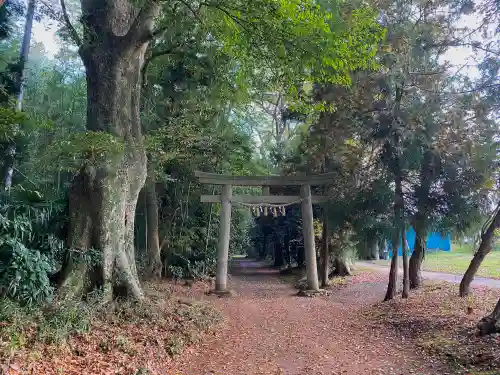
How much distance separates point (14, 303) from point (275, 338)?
4.27 meters

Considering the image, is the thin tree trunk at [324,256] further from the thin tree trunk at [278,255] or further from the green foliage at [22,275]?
the green foliage at [22,275]

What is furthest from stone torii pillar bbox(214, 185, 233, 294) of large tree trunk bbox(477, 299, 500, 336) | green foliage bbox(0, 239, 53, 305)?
large tree trunk bbox(477, 299, 500, 336)

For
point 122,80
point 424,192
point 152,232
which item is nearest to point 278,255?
point 152,232

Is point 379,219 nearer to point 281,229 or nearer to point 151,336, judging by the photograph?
point 151,336

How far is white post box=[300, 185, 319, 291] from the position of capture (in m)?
12.7

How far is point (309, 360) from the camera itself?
19.2 feet

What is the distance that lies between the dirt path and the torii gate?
4.73 ft

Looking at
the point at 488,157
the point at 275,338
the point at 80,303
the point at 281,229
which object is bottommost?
the point at 275,338

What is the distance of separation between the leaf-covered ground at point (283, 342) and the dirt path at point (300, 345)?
16mm

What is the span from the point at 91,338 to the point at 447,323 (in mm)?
5987

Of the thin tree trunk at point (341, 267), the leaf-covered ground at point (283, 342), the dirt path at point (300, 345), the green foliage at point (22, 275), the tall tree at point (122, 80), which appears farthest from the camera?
the thin tree trunk at point (341, 267)

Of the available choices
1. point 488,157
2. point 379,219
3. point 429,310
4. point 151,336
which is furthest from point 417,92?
point 151,336

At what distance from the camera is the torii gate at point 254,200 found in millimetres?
12312

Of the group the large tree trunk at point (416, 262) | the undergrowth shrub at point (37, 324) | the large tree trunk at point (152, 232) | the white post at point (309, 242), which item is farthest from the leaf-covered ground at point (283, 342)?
the large tree trunk at point (152, 232)
